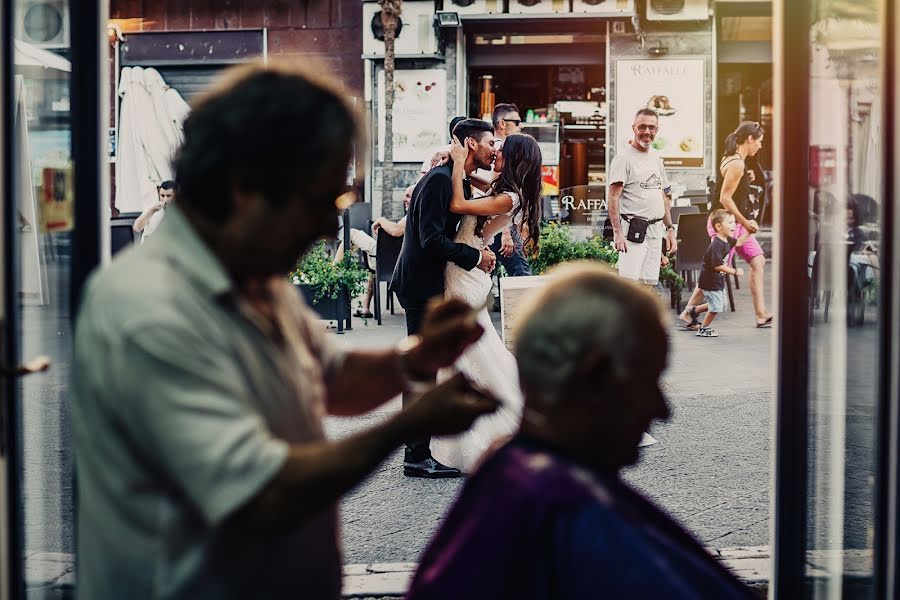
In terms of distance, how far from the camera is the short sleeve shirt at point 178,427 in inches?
62.7

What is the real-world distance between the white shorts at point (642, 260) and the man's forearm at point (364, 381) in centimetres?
685

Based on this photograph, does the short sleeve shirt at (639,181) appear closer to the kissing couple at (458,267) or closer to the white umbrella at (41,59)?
the kissing couple at (458,267)

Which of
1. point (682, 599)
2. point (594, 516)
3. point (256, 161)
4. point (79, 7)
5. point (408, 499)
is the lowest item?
point (408, 499)

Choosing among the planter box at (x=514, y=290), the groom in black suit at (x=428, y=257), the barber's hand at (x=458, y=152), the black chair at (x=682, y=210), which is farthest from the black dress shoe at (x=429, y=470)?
the black chair at (x=682, y=210)

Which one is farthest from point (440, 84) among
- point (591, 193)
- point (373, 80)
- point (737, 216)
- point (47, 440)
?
point (47, 440)

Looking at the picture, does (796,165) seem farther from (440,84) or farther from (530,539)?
(440,84)

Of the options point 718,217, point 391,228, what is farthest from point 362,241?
point 718,217

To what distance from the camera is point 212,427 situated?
1.59 metres

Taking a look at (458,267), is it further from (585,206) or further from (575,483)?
(585,206)

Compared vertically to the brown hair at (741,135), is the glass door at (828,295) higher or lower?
lower

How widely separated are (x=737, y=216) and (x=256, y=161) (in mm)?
9069

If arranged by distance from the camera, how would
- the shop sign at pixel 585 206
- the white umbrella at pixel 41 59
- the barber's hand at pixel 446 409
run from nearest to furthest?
the barber's hand at pixel 446 409, the white umbrella at pixel 41 59, the shop sign at pixel 585 206

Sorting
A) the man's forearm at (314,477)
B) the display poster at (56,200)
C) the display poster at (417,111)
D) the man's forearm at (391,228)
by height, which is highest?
the display poster at (417,111)

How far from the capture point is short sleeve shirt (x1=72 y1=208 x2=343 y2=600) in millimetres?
1594
